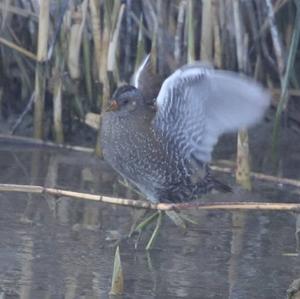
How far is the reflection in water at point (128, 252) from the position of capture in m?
3.98

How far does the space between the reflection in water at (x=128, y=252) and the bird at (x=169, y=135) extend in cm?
21

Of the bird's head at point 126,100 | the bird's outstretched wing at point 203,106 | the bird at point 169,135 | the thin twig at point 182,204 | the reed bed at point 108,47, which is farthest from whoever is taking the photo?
the reed bed at point 108,47

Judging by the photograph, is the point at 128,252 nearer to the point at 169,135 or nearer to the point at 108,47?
the point at 169,135

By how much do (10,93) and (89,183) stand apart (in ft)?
4.13

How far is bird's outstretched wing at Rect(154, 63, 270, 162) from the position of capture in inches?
180

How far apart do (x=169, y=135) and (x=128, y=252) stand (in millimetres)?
584

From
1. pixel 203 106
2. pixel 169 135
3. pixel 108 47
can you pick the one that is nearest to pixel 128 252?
pixel 169 135

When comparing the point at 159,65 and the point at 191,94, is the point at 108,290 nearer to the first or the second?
the point at 191,94

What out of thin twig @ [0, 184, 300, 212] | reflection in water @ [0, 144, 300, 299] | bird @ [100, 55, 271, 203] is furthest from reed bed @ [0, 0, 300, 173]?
thin twig @ [0, 184, 300, 212]

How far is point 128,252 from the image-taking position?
179 inches

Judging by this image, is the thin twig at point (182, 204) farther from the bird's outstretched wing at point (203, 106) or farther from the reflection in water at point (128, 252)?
the bird's outstretched wing at point (203, 106)

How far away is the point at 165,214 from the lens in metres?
5.03

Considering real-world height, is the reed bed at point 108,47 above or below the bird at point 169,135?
above

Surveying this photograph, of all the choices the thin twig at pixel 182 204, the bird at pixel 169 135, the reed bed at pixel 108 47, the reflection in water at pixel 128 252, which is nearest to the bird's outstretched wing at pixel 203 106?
the bird at pixel 169 135
